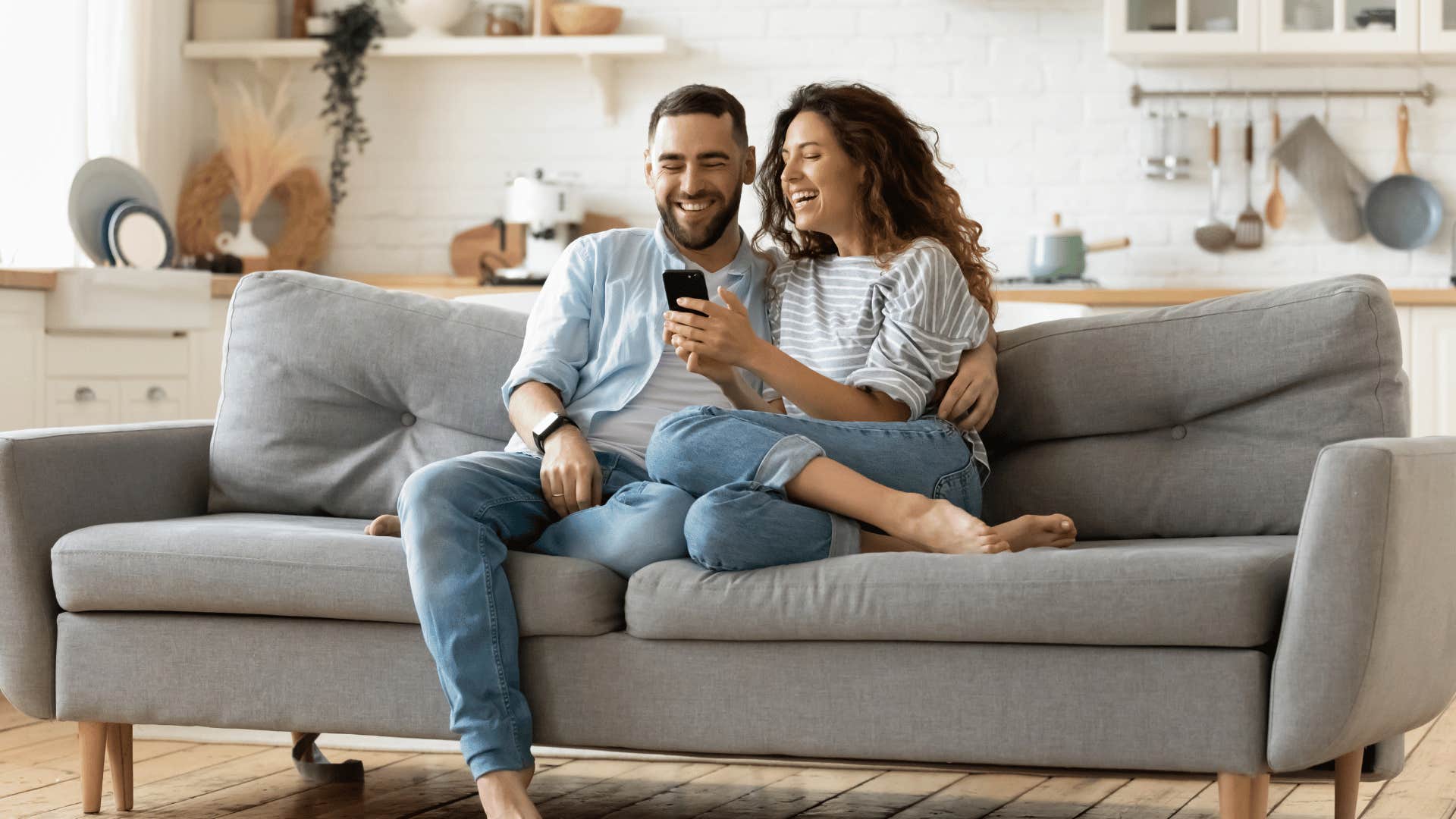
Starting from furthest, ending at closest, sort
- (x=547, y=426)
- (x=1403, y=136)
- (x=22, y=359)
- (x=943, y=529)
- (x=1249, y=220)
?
(x=1249, y=220) → (x=1403, y=136) → (x=22, y=359) → (x=547, y=426) → (x=943, y=529)

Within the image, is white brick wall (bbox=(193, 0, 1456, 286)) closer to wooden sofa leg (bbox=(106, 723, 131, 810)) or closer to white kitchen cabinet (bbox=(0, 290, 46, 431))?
white kitchen cabinet (bbox=(0, 290, 46, 431))

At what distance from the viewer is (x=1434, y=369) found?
4043 mm

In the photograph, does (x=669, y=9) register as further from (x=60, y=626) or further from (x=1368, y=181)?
(x=60, y=626)

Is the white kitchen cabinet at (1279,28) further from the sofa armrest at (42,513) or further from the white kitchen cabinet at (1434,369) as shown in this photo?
the sofa armrest at (42,513)

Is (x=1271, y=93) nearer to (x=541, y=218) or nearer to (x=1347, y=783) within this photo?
(x=541, y=218)

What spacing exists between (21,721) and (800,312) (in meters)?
1.70

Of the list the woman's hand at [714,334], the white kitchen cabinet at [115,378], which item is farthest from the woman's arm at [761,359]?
the white kitchen cabinet at [115,378]

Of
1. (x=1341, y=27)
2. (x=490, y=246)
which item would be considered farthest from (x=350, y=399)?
(x=1341, y=27)

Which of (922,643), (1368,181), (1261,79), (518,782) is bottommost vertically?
(518,782)

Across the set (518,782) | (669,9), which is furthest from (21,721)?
(669,9)

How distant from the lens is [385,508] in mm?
2500

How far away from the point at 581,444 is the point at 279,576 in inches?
17.2

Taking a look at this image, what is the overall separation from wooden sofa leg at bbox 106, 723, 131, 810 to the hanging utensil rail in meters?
3.46

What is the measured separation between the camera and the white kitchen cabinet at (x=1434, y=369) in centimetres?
404
